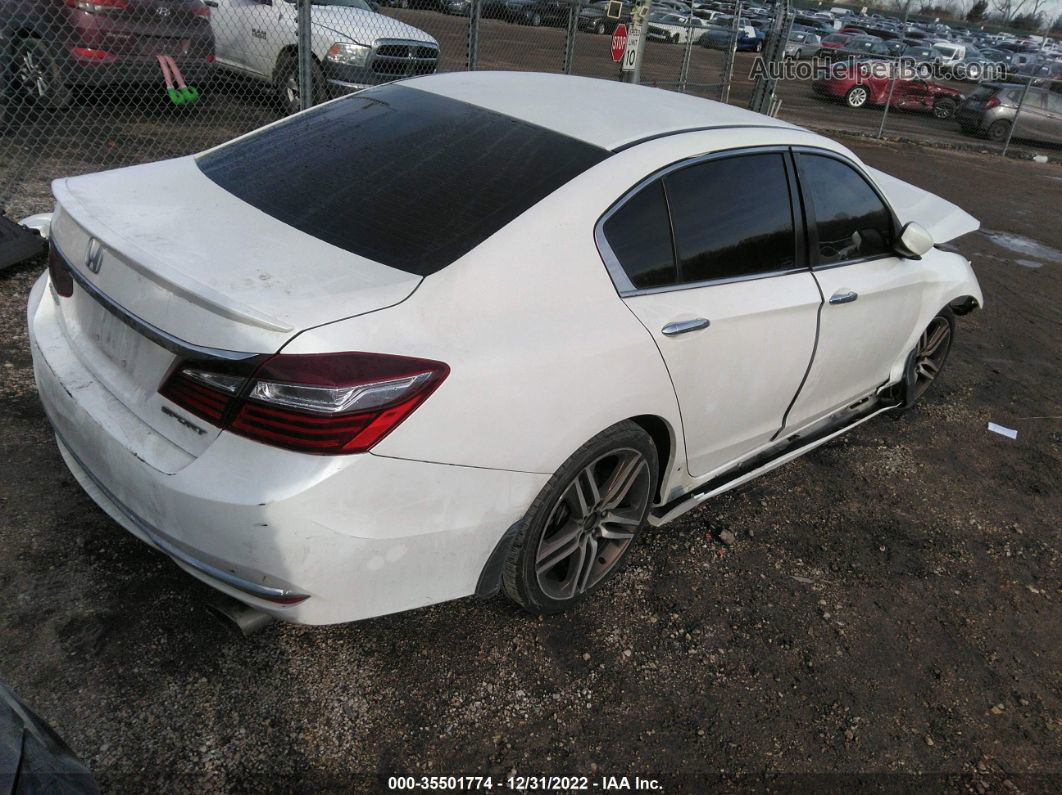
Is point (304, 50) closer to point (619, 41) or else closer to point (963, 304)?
point (619, 41)

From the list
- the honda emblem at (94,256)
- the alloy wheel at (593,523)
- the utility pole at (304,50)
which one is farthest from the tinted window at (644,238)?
the utility pole at (304,50)

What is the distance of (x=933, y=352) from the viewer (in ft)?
15.9

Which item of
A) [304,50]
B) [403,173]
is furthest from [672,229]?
[304,50]

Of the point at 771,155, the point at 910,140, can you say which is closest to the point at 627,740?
the point at 771,155

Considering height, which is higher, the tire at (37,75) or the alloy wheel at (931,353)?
the tire at (37,75)

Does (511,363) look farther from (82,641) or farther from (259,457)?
(82,641)

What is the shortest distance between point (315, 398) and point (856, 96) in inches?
885

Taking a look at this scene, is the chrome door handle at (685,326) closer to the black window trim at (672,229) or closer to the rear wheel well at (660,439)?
the black window trim at (672,229)

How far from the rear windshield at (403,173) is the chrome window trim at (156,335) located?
52 centimetres

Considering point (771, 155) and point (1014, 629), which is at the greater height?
point (771, 155)

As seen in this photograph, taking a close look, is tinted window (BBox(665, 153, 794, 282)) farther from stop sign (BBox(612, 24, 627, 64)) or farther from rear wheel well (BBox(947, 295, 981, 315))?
stop sign (BBox(612, 24, 627, 64))

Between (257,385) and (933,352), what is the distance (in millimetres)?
4248

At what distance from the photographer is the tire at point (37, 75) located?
7.18 meters

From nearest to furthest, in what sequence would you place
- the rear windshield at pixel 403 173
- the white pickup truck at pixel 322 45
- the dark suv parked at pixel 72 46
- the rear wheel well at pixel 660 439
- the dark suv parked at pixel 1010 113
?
the rear windshield at pixel 403 173
the rear wheel well at pixel 660 439
the dark suv parked at pixel 72 46
the white pickup truck at pixel 322 45
the dark suv parked at pixel 1010 113
